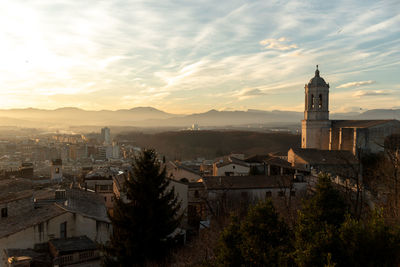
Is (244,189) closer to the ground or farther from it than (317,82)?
closer to the ground

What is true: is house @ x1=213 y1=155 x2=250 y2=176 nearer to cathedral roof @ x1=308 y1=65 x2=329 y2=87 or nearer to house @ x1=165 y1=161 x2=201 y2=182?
house @ x1=165 y1=161 x2=201 y2=182

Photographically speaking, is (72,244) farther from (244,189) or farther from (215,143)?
(215,143)

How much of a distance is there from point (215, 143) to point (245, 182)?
85.6 m

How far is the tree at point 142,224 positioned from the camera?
14.2m

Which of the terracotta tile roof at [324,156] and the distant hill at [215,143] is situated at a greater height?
the terracotta tile roof at [324,156]

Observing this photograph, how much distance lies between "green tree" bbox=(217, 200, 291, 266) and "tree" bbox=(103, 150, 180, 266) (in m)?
6.46

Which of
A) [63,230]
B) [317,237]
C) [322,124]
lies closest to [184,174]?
[63,230]

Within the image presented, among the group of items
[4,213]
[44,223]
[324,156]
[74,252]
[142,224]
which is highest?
[324,156]

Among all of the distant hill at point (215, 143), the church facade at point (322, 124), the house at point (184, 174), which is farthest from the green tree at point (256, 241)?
the distant hill at point (215, 143)

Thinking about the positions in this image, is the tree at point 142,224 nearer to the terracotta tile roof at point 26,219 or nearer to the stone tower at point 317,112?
the terracotta tile roof at point 26,219

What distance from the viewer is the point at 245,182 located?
27.0m

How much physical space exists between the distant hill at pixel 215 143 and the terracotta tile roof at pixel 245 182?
66064 mm

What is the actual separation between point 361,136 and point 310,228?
2986 cm

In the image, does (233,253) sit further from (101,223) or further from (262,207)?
(101,223)
